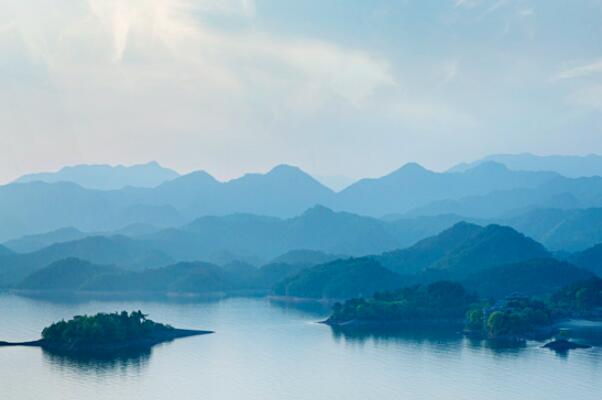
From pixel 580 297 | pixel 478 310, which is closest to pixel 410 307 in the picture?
pixel 478 310

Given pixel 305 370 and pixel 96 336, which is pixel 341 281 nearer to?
pixel 96 336

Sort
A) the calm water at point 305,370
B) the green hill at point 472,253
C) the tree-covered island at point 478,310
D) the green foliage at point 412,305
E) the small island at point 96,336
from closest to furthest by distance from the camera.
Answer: the calm water at point 305,370
the small island at point 96,336
the tree-covered island at point 478,310
the green foliage at point 412,305
the green hill at point 472,253

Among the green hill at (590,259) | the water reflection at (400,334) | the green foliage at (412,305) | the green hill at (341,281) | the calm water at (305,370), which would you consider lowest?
the calm water at (305,370)

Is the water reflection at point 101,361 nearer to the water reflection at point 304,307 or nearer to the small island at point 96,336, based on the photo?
the small island at point 96,336

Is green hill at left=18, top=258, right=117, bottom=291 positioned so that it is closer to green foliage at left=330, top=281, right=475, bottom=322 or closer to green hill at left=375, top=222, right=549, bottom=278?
green hill at left=375, top=222, right=549, bottom=278

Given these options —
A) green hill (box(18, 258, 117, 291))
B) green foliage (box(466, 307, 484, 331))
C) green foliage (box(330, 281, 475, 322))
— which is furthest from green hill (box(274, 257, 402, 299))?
green foliage (box(466, 307, 484, 331))

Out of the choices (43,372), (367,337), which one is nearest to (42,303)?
(367,337)

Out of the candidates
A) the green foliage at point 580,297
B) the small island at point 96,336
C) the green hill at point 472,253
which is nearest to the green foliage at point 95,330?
the small island at point 96,336
